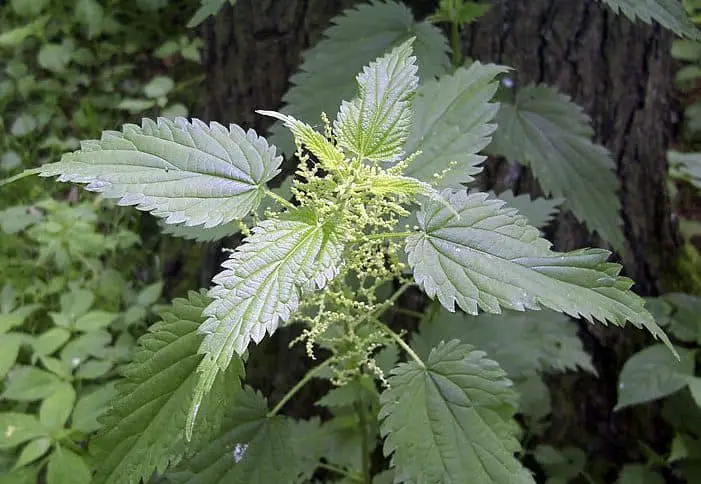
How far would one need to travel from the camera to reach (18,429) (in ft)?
5.27

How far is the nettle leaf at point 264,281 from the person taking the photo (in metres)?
0.70

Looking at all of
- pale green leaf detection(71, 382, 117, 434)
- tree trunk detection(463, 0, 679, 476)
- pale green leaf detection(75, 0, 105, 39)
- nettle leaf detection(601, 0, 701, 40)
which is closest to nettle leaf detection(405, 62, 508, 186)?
nettle leaf detection(601, 0, 701, 40)

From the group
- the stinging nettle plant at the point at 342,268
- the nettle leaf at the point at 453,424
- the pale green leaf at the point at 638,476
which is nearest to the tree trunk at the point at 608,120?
the pale green leaf at the point at 638,476

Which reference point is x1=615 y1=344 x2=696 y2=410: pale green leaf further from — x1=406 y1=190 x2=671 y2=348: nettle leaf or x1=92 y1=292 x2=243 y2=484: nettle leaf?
x1=92 y1=292 x2=243 y2=484: nettle leaf

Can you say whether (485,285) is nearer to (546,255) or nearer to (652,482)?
(546,255)

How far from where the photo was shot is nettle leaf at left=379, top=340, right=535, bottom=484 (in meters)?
0.92

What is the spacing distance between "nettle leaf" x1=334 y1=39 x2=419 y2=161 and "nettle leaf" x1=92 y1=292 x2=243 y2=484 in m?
0.34

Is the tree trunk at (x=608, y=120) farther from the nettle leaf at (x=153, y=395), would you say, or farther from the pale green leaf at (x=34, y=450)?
the pale green leaf at (x=34, y=450)

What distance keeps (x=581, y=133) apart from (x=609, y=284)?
767 mm

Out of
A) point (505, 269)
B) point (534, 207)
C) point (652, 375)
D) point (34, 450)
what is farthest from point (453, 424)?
point (34, 450)

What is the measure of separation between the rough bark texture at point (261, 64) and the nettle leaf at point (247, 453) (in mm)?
736

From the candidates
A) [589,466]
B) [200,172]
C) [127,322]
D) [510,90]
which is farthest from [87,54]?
[589,466]

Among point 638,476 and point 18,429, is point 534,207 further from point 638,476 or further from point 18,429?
point 18,429

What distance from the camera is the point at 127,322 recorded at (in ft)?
6.86
